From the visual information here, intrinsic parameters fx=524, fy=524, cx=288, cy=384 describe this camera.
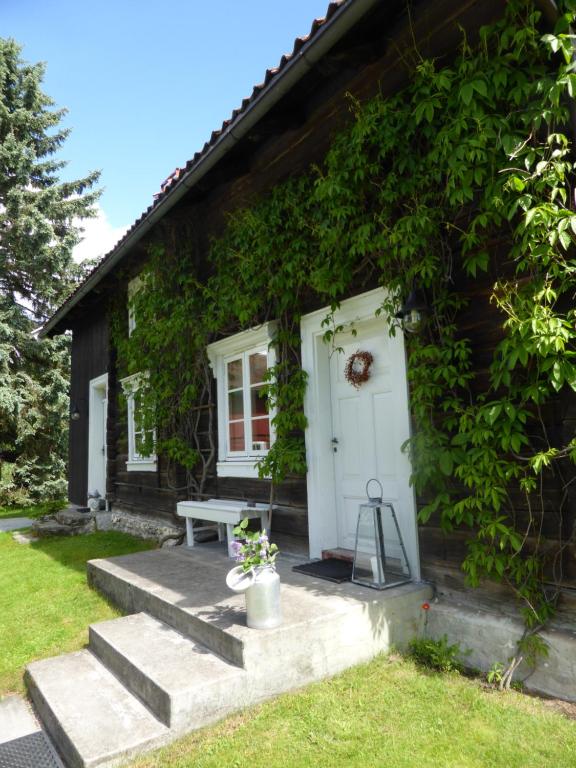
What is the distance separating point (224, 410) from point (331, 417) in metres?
1.85

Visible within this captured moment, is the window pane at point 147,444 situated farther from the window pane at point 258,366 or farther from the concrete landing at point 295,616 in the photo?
the concrete landing at point 295,616

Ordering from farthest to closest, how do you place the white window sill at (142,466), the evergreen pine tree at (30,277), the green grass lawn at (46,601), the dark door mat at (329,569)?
1. the evergreen pine tree at (30,277)
2. the white window sill at (142,466)
3. the dark door mat at (329,569)
4. the green grass lawn at (46,601)

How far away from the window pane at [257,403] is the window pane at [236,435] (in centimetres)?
33

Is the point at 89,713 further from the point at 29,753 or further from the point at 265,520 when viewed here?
the point at 265,520

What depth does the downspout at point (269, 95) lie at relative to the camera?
3455mm

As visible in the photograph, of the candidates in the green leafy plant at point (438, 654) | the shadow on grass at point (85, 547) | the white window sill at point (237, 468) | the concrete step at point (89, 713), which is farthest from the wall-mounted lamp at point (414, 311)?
the shadow on grass at point (85, 547)

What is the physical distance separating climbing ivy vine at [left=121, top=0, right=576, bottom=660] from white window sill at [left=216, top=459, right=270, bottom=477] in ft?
2.97

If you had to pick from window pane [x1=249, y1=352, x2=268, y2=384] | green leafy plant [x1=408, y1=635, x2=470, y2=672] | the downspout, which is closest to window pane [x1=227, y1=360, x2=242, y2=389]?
window pane [x1=249, y1=352, x2=268, y2=384]

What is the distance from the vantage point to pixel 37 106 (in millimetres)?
14977

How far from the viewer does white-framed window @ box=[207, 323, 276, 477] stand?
569cm

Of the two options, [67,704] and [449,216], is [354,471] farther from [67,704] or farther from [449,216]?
[67,704]

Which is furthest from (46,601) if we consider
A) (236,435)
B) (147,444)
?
(147,444)

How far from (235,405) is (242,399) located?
193 mm

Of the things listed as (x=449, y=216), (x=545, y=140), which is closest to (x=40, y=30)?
(x=449, y=216)
